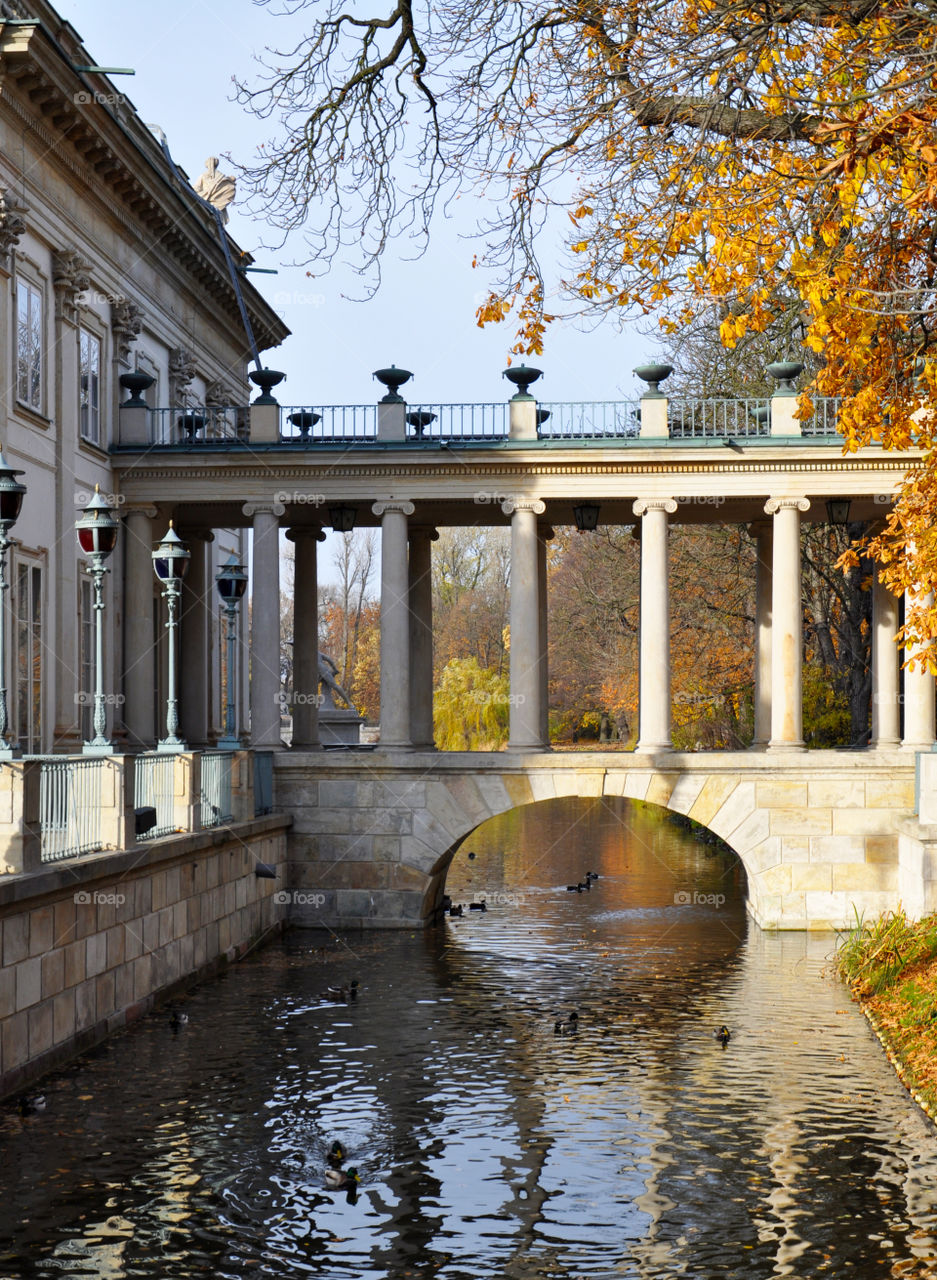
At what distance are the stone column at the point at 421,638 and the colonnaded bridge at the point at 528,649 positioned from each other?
196 cm

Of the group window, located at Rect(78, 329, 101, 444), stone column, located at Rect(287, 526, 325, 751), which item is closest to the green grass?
stone column, located at Rect(287, 526, 325, 751)

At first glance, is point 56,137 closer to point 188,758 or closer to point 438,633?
point 188,758

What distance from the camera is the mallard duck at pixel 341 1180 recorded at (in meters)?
12.2

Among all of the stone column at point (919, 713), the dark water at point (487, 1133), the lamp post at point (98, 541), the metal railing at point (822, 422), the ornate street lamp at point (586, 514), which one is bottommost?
the dark water at point (487, 1133)

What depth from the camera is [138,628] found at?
28.4 meters

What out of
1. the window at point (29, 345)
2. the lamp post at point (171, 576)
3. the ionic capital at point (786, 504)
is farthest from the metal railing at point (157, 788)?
the ionic capital at point (786, 504)

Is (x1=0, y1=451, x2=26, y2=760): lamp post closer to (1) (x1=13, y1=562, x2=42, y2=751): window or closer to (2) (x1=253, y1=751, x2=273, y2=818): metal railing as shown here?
(1) (x1=13, y1=562, x2=42, y2=751): window

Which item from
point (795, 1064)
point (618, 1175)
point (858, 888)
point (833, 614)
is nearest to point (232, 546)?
point (833, 614)

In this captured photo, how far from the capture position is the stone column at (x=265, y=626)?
27781 millimetres

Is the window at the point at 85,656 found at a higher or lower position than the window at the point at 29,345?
lower

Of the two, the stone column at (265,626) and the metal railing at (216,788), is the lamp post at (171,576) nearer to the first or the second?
the metal railing at (216,788)

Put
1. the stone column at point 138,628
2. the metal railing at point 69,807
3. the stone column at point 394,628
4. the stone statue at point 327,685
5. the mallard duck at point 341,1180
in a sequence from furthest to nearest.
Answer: the stone statue at point 327,685, the stone column at point 138,628, the stone column at point 394,628, the metal railing at point 69,807, the mallard duck at point 341,1180


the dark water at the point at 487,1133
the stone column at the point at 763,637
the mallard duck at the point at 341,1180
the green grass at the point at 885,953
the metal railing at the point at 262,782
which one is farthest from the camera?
the stone column at the point at 763,637

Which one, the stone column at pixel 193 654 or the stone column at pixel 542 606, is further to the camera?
the stone column at pixel 193 654
